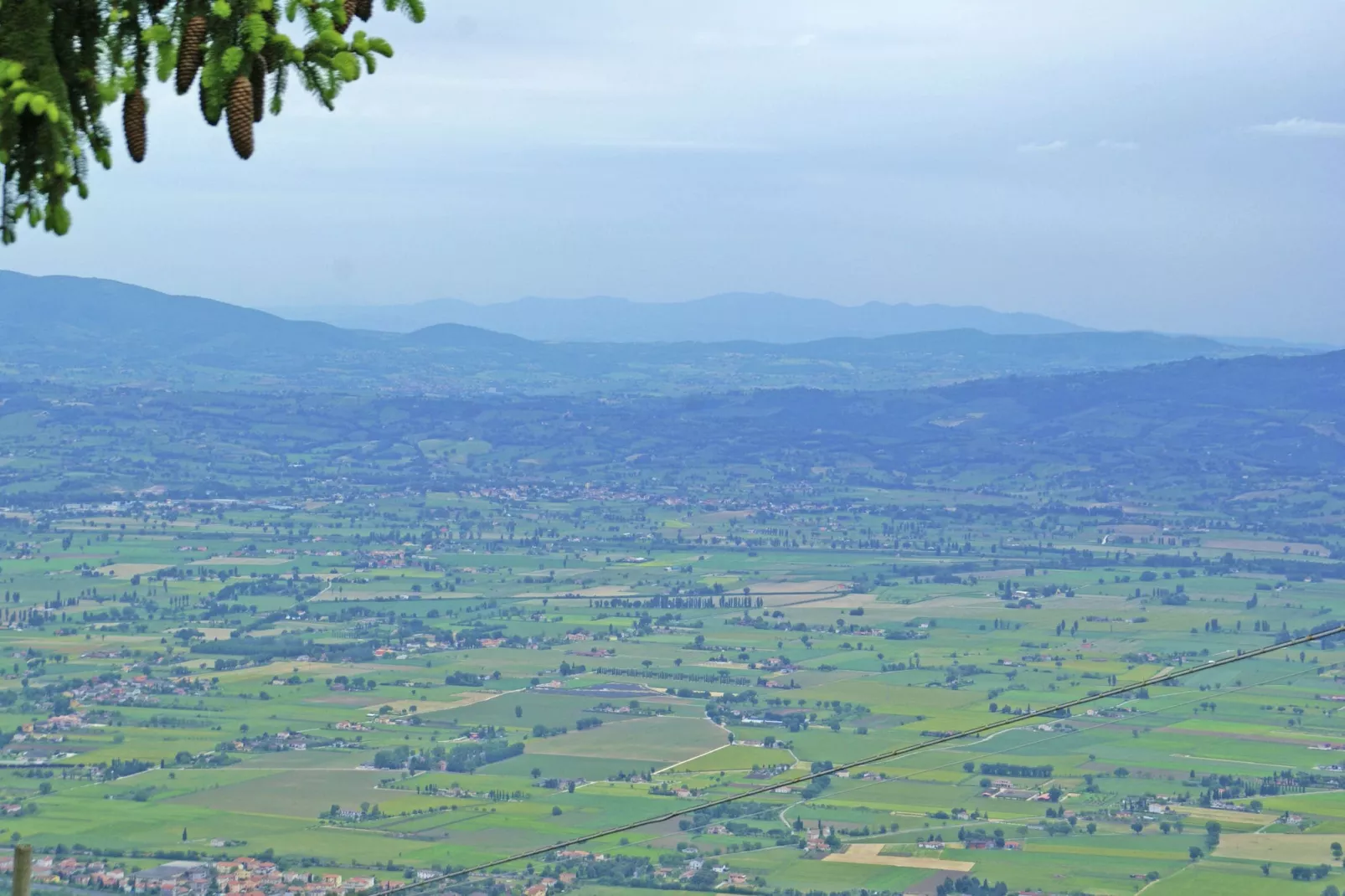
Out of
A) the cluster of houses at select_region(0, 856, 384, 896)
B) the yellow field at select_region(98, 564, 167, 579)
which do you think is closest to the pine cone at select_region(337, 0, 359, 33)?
the cluster of houses at select_region(0, 856, 384, 896)

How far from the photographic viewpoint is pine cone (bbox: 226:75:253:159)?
551cm

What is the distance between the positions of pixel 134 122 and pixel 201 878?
1170 inches

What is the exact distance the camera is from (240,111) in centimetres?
552

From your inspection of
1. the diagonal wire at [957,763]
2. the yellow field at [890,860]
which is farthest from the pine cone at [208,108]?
the yellow field at [890,860]

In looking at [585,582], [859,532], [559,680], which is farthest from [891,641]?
[859,532]

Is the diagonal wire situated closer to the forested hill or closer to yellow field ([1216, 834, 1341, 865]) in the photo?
yellow field ([1216, 834, 1341, 865])

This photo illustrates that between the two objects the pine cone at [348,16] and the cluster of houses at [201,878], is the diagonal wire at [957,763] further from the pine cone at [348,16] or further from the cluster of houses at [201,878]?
the pine cone at [348,16]

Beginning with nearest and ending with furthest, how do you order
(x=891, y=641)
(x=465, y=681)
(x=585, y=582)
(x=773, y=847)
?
(x=773, y=847) < (x=465, y=681) < (x=891, y=641) < (x=585, y=582)

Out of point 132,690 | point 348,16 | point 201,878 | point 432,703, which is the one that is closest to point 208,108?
point 348,16

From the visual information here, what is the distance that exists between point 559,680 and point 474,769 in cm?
1558

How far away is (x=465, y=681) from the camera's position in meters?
61.6

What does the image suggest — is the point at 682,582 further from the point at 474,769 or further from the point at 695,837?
the point at 695,837

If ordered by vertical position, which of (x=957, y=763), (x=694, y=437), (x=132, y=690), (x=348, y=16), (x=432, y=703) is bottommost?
(x=432, y=703)

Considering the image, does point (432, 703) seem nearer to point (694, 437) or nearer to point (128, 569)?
point (128, 569)
